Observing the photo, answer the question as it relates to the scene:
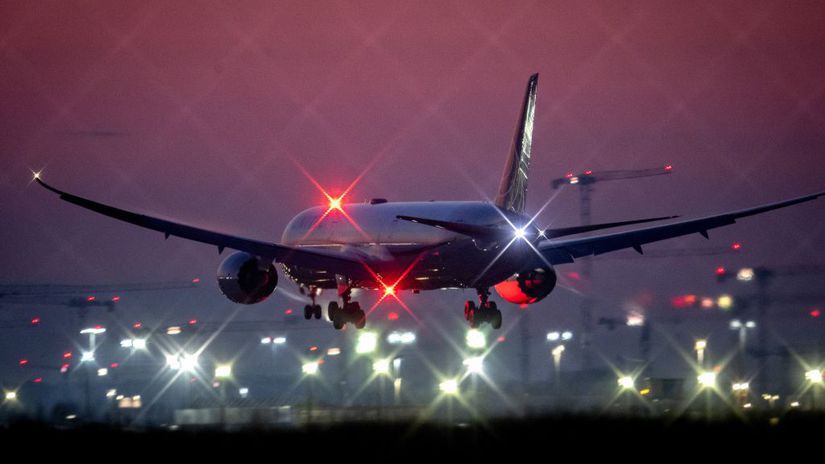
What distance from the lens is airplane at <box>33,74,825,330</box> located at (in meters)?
55.9

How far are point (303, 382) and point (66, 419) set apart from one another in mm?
73617

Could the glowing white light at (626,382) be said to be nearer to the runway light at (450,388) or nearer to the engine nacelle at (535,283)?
the engine nacelle at (535,283)

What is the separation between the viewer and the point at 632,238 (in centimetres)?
6150

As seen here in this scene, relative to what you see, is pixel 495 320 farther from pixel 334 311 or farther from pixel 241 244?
pixel 241 244

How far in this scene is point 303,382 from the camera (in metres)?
110

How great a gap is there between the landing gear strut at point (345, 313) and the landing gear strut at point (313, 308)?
603 millimetres

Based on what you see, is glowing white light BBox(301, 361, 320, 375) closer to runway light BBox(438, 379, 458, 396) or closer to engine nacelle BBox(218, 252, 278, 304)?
runway light BBox(438, 379, 458, 396)

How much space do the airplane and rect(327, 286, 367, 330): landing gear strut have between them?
0.05 meters

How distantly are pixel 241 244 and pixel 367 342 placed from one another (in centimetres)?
3570

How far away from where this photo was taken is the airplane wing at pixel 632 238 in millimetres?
58094

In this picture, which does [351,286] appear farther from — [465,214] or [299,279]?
[465,214]

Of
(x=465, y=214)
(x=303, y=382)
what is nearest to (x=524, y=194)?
(x=465, y=214)

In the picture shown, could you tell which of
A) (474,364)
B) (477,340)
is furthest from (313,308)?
(477,340)

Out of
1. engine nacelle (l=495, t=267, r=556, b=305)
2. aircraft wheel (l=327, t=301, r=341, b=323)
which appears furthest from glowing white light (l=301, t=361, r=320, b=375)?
engine nacelle (l=495, t=267, r=556, b=305)
